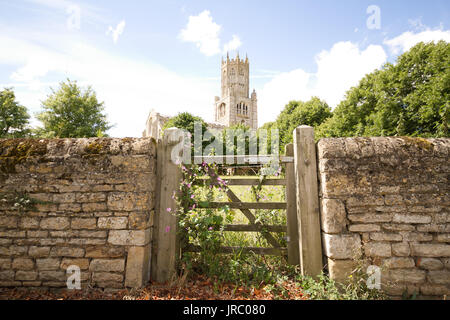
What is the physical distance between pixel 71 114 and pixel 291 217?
936 inches

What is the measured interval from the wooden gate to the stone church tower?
5526 centimetres

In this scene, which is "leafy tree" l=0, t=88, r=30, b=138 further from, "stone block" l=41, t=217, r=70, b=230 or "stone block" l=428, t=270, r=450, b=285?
"stone block" l=428, t=270, r=450, b=285

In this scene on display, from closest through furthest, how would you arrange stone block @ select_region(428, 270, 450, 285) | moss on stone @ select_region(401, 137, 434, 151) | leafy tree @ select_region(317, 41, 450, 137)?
stone block @ select_region(428, 270, 450, 285)
moss on stone @ select_region(401, 137, 434, 151)
leafy tree @ select_region(317, 41, 450, 137)

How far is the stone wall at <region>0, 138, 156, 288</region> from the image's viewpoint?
2.75m

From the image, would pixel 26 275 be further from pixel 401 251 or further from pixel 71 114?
pixel 71 114

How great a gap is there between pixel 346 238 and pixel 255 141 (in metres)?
23.2

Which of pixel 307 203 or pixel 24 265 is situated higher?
pixel 307 203

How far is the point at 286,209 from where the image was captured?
118 inches

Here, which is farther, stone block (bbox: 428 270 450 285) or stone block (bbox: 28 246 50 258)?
stone block (bbox: 28 246 50 258)

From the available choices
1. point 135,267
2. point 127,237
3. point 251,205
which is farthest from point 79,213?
point 251,205

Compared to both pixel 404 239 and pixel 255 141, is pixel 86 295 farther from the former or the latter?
pixel 255 141

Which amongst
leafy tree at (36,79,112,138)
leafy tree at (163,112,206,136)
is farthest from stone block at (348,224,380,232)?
leafy tree at (36,79,112,138)

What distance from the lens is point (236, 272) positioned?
2912 mm
